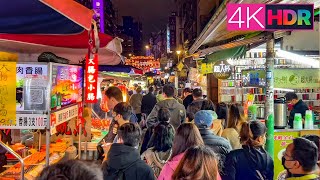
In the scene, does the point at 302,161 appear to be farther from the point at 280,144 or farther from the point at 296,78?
the point at 296,78

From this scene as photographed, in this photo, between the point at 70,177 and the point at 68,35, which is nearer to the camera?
the point at 70,177

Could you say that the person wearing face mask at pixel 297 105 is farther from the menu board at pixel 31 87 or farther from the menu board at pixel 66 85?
the menu board at pixel 31 87

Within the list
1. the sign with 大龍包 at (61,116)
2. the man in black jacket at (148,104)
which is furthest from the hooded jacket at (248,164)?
the man in black jacket at (148,104)

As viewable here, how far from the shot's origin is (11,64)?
15.1 feet

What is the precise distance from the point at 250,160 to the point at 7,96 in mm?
3018

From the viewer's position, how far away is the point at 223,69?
49.4ft

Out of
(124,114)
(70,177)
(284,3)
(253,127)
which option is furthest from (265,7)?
(70,177)

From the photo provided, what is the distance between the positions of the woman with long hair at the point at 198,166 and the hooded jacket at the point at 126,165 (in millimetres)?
1000

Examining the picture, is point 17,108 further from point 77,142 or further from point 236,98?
point 236,98

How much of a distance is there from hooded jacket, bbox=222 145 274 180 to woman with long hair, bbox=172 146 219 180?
153cm

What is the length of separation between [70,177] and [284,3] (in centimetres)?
476

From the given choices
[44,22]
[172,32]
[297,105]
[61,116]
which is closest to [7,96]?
[61,116]

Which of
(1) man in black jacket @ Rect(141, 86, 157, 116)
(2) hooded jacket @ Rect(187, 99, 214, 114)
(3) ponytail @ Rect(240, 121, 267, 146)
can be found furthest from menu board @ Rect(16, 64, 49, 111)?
(1) man in black jacket @ Rect(141, 86, 157, 116)

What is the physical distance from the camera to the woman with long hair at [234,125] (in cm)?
619
